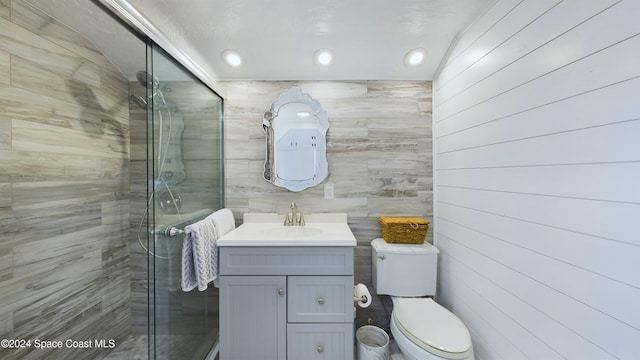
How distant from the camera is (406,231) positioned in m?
1.62

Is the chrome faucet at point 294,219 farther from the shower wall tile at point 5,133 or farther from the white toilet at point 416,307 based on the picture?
the shower wall tile at point 5,133

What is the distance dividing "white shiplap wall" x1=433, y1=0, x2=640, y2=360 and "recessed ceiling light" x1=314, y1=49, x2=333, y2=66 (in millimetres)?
801

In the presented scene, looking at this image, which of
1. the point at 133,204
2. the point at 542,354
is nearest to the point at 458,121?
the point at 542,354

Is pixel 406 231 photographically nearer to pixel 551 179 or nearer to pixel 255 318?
pixel 551 179

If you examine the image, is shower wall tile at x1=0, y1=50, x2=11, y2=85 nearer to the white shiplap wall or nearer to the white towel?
the white towel

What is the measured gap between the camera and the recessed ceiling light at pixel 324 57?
1543mm

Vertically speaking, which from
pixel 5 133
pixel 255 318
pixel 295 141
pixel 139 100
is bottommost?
pixel 255 318

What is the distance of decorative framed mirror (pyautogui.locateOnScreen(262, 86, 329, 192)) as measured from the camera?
179 cm

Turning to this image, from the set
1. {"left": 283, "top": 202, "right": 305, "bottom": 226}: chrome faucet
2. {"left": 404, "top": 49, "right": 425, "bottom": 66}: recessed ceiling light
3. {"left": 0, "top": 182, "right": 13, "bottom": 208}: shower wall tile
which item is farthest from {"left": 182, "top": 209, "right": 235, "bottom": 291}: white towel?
{"left": 404, "top": 49, "right": 425, "bottom": 66}: recessed ceiling light

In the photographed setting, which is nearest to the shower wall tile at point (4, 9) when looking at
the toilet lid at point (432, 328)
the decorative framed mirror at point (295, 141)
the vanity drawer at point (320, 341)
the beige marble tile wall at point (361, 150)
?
the beige marble tile wall at point (361, 150)

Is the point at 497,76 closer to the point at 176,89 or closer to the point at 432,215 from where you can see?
the point at 432,215

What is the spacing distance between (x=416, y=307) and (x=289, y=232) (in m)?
0.92

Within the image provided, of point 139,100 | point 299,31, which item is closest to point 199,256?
point 139,100

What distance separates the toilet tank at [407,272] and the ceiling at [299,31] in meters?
1.29
